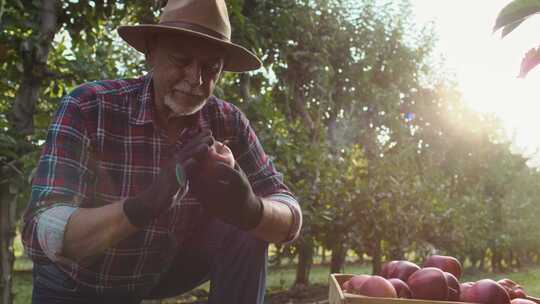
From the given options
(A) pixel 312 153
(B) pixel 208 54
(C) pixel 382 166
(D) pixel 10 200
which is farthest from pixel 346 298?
(C) pixel 382 166

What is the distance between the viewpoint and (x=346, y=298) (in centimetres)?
161

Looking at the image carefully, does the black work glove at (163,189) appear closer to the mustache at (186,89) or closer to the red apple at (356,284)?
the mustache at (186,89)

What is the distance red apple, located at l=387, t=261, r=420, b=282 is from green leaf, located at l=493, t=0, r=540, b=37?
84cm

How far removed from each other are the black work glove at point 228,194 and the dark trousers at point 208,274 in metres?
0.24

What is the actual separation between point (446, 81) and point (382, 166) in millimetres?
6293

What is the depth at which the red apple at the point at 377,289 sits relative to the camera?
67.6 inches

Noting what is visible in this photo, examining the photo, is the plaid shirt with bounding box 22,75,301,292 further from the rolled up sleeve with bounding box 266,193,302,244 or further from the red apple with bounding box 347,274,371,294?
the red apple with bounding box 347,274,371,294

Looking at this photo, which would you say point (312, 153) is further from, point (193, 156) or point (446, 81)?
point (446, 81)

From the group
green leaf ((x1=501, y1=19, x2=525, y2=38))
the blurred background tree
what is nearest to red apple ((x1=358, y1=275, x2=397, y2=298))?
green leaf ((x1=501, y1=19, x2=525, y2=38))

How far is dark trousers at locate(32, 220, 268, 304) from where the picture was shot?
2.01 m

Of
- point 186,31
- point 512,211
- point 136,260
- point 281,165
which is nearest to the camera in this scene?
point 186,31

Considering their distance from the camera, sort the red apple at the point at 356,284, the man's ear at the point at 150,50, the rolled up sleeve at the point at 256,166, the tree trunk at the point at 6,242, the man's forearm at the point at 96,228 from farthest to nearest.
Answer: the tree trunk at the point at 6,242
the rolled up sleeve at the point at 256,166
the man's ear at the point at 150,50
the red apple at the point at 356,284
the man's forearm at the point at 96,228

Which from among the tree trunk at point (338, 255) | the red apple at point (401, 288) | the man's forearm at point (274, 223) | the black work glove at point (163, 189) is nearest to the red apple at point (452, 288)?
the red apple at point (401, 288)

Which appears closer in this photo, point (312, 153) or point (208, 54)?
point (208, 54)
